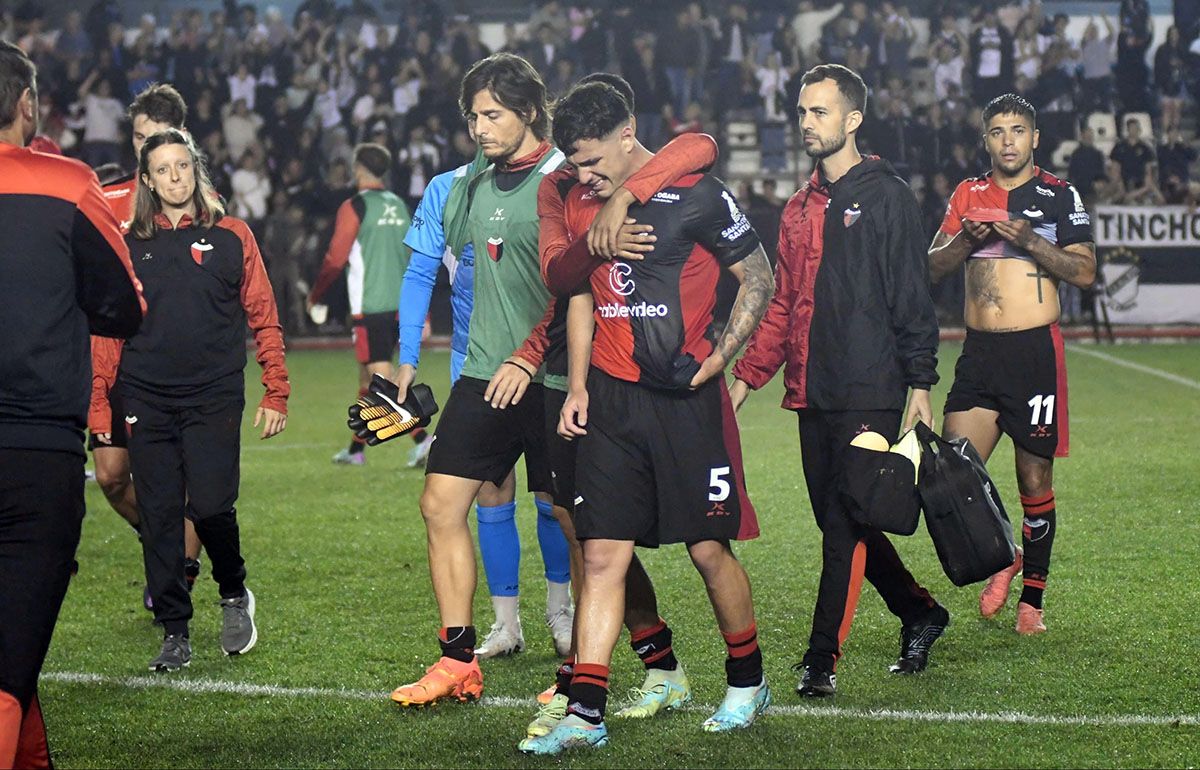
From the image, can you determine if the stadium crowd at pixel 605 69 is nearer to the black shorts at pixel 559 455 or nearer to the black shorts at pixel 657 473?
the black shorts at pixel 559 455

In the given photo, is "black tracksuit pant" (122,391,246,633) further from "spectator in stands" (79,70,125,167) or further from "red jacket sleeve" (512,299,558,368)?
"spectator in stands" (79,70,125,167)

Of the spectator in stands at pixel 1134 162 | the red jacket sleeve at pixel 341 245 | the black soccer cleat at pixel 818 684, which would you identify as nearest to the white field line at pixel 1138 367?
the spectator in stands at pixel 1134 162

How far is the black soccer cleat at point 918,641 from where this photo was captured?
5.90 metres

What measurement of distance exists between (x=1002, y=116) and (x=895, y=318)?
1.57 metres

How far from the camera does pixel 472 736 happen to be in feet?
17.0

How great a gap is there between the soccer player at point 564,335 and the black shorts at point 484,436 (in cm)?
26

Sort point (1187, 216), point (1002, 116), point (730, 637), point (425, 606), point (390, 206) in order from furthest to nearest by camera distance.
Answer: point (1187, 216), point (390, 206), point (425, 606), point (1002, 116), point (730, 637)

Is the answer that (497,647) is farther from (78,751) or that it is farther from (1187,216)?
(1187,216)

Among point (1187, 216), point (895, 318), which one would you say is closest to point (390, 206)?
point (895, 318)

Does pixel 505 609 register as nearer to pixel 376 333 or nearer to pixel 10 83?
pixel 10 83

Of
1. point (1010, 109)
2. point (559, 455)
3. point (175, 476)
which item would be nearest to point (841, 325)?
point (559, 455)

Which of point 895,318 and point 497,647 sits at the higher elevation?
point 895,318

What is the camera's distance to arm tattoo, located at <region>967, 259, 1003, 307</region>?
22.4ft

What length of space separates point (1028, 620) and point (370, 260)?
665cm
